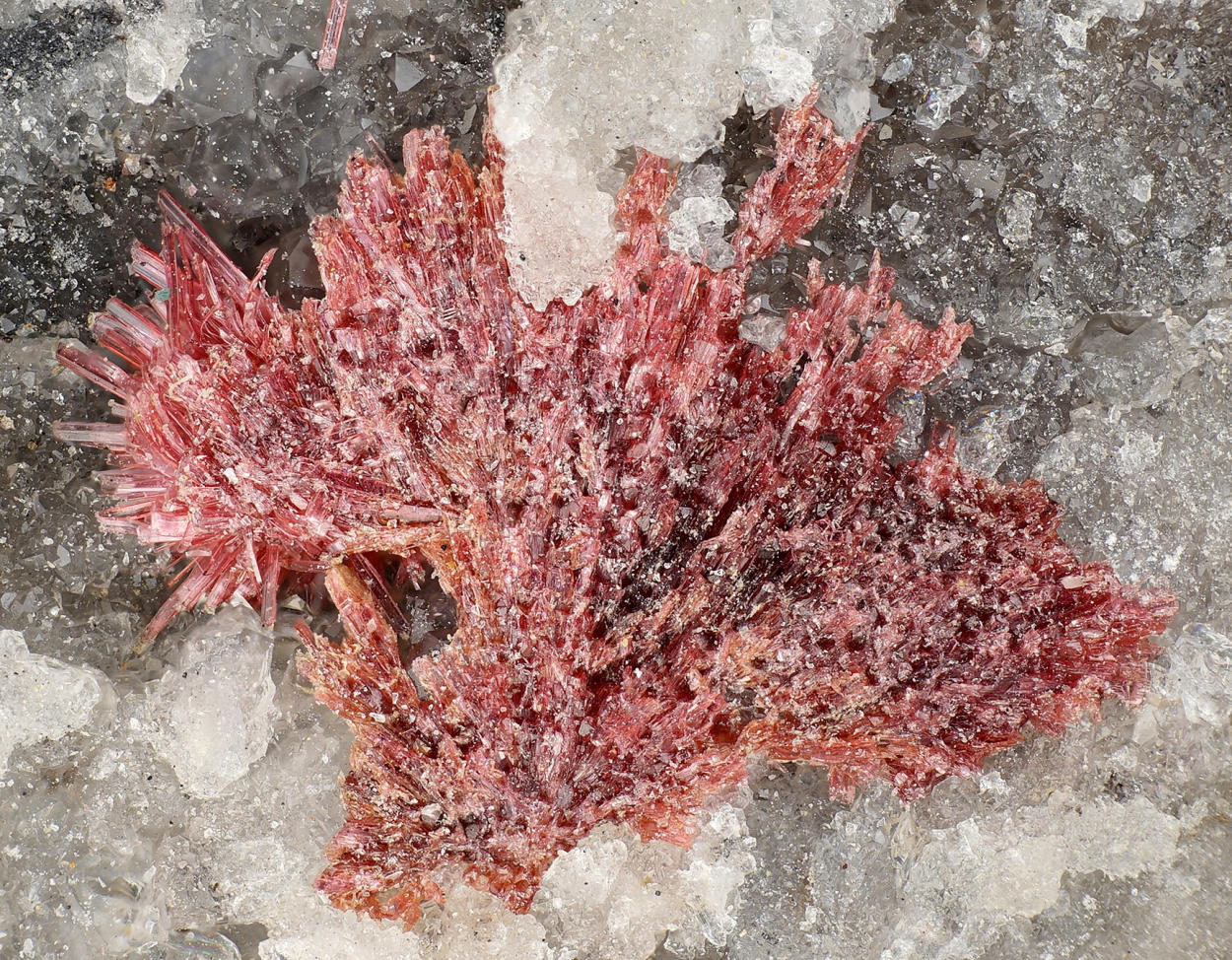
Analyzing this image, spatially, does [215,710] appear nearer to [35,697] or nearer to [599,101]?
[35,697]

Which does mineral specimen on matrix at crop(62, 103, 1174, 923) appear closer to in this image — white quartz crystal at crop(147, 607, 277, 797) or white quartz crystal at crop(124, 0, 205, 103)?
white quartz crystal at crop(147, 607, 277, 797)

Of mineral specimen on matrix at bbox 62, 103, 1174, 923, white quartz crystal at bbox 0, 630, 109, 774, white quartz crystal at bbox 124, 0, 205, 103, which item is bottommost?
white quartz crystal at bbox 0, 630, 109, 774

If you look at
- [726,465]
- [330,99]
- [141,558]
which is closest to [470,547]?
[726,465]

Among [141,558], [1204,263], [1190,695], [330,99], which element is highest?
[1204,263]

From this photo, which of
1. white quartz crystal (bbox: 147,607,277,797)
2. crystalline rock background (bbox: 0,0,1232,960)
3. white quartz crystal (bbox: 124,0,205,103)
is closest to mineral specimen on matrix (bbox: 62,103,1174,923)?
crystalline rock background (bbox: 0,0,1232,960)

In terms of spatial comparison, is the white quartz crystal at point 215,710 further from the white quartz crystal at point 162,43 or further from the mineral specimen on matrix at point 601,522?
the white quartz crystal at point 162,43

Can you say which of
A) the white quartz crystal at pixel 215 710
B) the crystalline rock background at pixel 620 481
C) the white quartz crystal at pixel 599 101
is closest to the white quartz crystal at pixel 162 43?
the crystalline rock background at pixel 620 481

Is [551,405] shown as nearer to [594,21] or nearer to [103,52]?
[594,21]

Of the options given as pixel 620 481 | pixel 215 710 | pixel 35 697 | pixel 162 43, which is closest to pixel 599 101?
pixel 620 481
